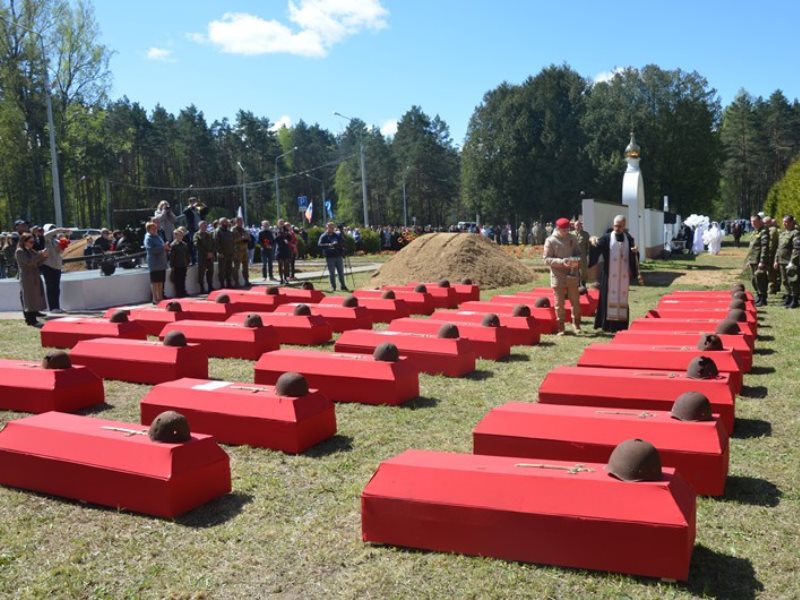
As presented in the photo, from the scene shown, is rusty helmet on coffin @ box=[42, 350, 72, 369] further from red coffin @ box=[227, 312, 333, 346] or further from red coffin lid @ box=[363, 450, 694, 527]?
red coffin lid @ box=[363, 450, 694, 527]

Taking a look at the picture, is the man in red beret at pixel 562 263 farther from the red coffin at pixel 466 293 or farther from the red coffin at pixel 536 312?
the red coffin at pixel 466 293

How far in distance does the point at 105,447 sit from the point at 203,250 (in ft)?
47.3

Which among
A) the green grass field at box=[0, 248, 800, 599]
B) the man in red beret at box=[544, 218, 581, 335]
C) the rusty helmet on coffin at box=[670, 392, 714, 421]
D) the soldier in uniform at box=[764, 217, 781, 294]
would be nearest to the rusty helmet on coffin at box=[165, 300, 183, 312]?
the man in red beret at box=[544, 218, 581, 335]

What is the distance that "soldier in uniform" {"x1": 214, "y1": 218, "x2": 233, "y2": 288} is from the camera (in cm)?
1900

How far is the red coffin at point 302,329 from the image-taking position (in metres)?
10.4

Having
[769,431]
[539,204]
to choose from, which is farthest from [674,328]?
[539,204]

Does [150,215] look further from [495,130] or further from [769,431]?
[495,130]

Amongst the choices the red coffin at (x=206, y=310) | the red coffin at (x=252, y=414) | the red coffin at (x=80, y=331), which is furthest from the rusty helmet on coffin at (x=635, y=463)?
the red coffin at (x=206, y=310)

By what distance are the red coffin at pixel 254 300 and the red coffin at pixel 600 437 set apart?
8.64 m

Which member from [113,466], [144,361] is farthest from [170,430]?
[144,361]

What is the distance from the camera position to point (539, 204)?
5328 centimetres

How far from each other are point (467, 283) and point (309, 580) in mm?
12513

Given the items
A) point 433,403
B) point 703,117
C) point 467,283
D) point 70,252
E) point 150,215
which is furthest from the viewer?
point 703,117

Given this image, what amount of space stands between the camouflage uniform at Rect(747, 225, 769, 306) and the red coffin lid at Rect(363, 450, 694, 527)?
12464 mm
